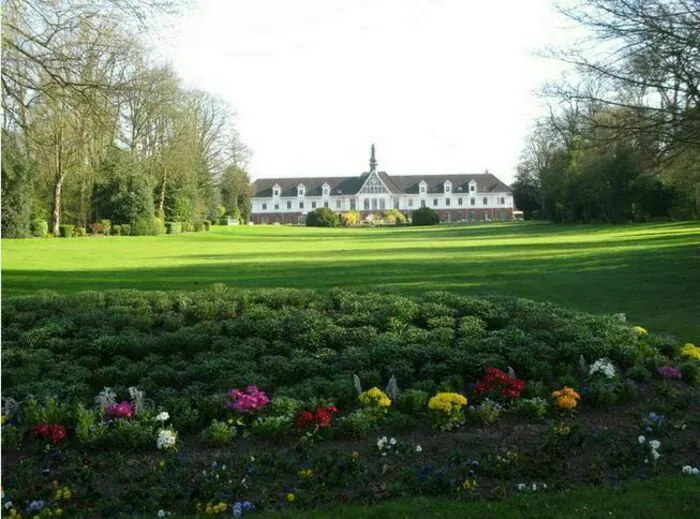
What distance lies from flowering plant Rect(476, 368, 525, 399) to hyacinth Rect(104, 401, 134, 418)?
3280mm

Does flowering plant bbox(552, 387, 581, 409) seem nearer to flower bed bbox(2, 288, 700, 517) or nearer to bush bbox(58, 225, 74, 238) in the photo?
flower bed bbox(2, 288, 700, 517)

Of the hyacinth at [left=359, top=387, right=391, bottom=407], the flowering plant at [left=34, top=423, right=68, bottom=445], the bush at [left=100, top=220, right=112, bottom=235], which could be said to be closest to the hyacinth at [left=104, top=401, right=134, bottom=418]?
the flowering plant at [left=34, top=423, right=68, bottom=445]

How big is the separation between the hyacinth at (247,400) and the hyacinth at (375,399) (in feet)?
2.94

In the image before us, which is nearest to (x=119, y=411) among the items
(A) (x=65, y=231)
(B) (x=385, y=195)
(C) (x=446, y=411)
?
A: (C) (x=446, y=411)

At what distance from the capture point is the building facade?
13050cm

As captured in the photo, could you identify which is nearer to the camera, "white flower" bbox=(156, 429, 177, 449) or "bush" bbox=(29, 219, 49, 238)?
"white flower" bbox=(156, 429, 177, 449)

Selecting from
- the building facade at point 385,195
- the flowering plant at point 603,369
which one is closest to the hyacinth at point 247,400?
the flowering plant at point 603,369

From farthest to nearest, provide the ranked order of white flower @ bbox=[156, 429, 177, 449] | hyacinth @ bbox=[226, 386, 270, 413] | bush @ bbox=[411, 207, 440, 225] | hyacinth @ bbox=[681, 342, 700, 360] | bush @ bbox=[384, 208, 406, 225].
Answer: bush @ bbox=[384, 208, 406, 225]
bush @ bbox=[411, 207, 440, 225]
hyacinth @ bbox=[681, 342, 700, 360]
hyacinth @ bbox=[226, 386, 270, 413]
white flower @ bbox=[156, 429, 177, 449]

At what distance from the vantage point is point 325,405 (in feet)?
20.8

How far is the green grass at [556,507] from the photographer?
4.52 m

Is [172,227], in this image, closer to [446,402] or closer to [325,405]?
[325,405]

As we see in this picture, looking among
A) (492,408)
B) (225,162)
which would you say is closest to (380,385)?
(492,408)

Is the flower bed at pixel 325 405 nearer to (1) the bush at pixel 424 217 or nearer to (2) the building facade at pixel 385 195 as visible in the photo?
(1) the bush at pixel 424 217

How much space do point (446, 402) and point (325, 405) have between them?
1080mm
